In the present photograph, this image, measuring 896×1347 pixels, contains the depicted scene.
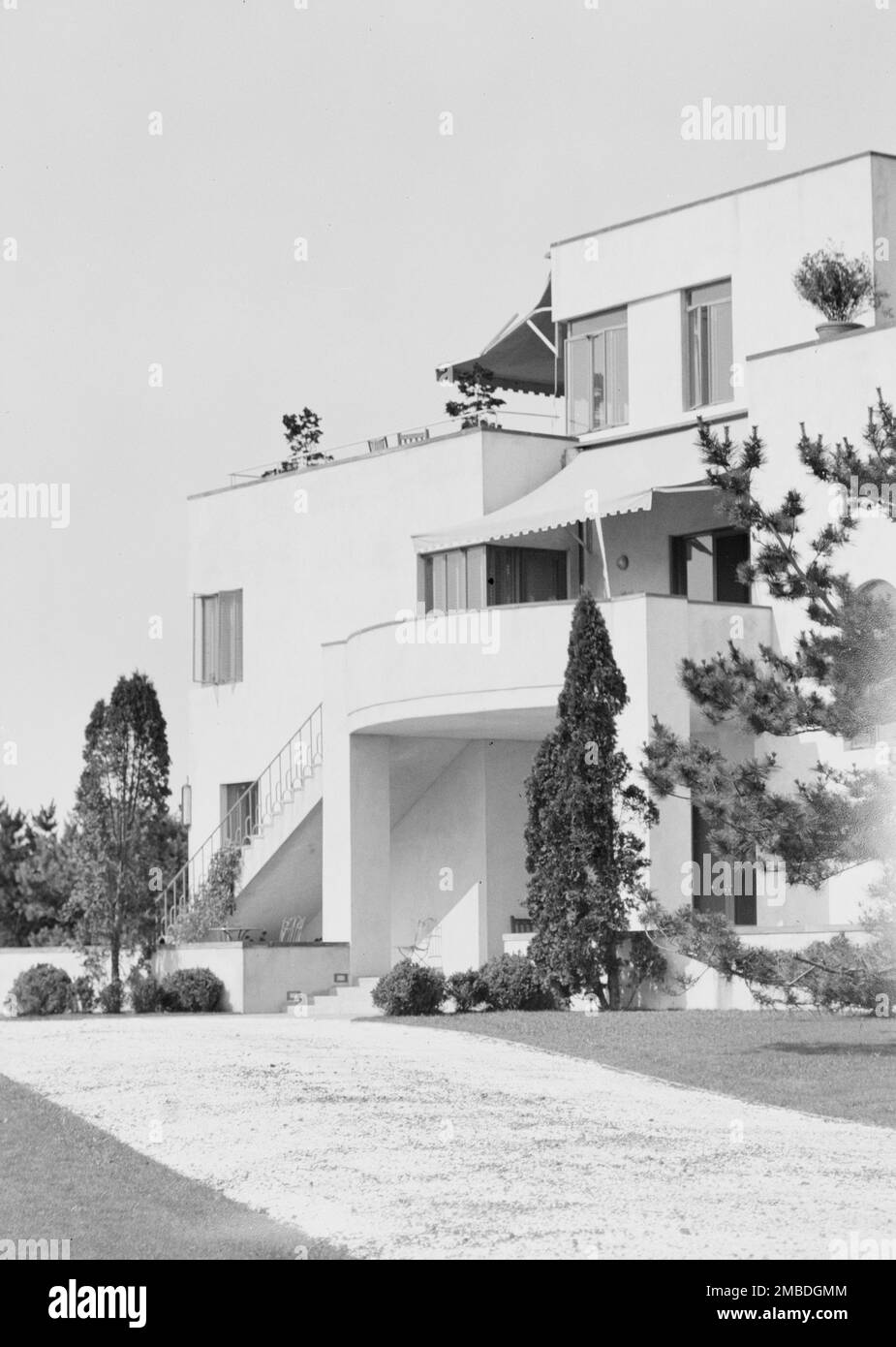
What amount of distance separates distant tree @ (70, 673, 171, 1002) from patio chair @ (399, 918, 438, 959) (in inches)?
175

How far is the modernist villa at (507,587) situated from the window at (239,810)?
0.25ft

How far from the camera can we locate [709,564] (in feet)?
115

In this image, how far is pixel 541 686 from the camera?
1219 inches

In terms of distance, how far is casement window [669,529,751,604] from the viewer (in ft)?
113

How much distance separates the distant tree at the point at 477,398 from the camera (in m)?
39.2

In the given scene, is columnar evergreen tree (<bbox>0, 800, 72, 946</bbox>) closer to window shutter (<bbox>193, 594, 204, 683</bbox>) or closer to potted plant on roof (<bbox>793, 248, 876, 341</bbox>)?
window shutter (<bbox>193, 594, 204, 683</bbox>)

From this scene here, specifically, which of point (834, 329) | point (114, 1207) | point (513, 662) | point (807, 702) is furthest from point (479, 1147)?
point (834, 329)

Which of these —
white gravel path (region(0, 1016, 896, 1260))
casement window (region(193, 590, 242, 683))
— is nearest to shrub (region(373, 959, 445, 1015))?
white gravel path (region(0, 1016, 896, 1260))

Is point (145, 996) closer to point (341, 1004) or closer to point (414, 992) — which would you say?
point (341, 1004)

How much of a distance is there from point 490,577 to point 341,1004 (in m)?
7.92

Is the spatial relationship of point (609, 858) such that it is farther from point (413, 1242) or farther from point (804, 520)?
point (413, 1242)

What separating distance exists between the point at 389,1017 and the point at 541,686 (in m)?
5.54

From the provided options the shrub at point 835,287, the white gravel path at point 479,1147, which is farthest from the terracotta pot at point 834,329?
the white gravel path at point 479,1147
